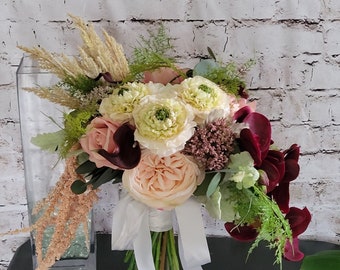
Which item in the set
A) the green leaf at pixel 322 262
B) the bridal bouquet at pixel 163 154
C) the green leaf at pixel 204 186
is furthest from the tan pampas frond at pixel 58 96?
the green leaf at pixel 322 262

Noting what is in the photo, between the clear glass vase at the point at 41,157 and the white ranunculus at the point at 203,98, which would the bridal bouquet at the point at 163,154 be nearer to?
the white ranunculus at the point at 203,98

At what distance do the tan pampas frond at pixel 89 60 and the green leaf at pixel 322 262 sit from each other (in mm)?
513

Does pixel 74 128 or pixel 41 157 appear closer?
pixel 74 128

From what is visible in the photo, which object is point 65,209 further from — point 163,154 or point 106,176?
point 163,154

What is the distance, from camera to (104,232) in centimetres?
123

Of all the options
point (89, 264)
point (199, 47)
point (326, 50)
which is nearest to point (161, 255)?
point (89, 264)

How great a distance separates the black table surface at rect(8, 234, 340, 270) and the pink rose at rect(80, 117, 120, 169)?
382 millimetres

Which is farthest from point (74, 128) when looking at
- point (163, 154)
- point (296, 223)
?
point (296, 223)

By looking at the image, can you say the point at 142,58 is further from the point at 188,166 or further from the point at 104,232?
the point at 104,232

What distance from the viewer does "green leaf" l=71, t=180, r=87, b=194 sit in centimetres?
84

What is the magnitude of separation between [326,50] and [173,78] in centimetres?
41

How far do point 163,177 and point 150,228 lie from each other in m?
0.14

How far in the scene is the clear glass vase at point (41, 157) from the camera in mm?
966

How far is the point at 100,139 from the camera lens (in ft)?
2.58
